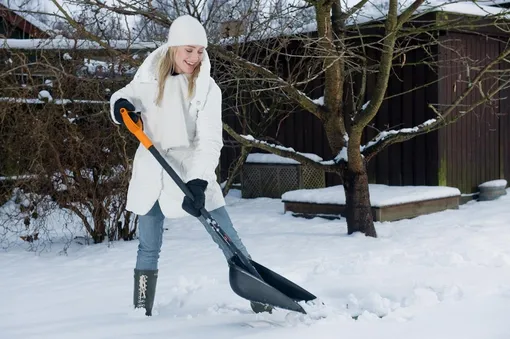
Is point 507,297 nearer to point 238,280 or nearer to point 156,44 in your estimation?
point 238,280

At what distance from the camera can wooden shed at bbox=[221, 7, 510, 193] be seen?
8.82 metres

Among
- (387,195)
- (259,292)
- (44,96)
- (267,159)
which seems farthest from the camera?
(267,159)

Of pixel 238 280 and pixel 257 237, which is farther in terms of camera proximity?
pixel 257 237

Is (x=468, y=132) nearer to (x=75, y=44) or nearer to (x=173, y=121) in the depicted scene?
(x=75, y=44)

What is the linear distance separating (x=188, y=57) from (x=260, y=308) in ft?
4.56

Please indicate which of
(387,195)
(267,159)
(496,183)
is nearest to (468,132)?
A: (496,183)

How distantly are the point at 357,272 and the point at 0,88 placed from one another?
132 inches

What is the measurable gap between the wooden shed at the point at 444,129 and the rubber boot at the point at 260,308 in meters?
5.24

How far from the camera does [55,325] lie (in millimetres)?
3678

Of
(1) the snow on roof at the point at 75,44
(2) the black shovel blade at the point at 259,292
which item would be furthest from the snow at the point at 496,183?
(2) the black shovel blade at the point at 259,292

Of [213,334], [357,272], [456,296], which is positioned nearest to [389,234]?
[357,272]

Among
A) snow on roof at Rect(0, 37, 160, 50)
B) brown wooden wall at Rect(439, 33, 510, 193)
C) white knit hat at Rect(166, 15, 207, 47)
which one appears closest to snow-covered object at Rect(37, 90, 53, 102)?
snow on roof at Rect(0, 37, 160, 50)

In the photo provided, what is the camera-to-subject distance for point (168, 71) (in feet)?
12.0

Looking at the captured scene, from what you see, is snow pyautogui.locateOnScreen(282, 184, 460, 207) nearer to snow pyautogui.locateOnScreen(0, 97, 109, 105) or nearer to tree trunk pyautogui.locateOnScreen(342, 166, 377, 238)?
tree trunk pyautogui.locateOnScreen(342, 166, 377, 238)
